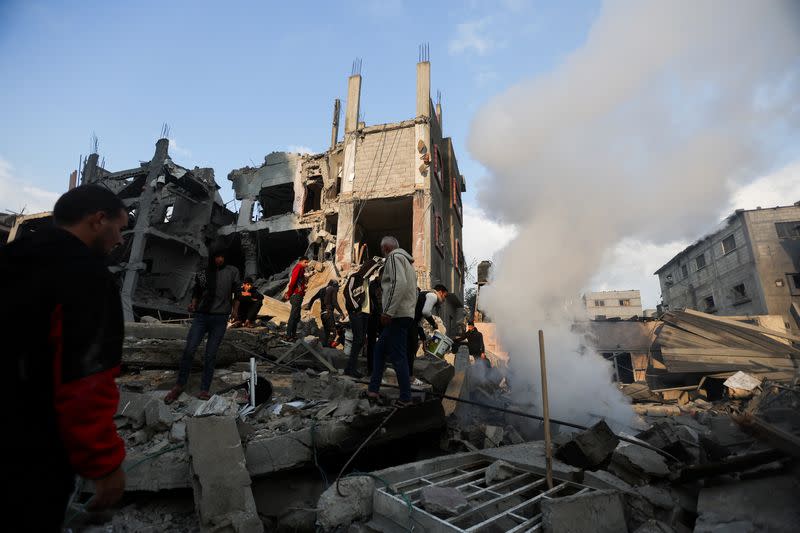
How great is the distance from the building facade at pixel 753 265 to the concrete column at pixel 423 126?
23.1 m

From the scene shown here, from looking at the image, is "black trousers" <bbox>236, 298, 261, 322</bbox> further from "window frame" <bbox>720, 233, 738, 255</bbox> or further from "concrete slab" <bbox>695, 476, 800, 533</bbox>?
"window frame" <bbox>720, 233, 738, 255</bbox>

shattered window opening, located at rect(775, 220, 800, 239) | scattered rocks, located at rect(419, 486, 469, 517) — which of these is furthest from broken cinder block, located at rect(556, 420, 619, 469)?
shattered window opening, located at rect(775, 220, 800, 239)

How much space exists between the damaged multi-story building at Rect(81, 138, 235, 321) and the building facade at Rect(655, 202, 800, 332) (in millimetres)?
33378

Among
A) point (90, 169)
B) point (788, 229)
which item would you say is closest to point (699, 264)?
point (788, 229)

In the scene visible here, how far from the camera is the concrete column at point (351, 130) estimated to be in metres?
15.9

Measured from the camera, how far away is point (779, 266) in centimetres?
2383

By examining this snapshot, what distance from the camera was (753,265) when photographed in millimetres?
24578

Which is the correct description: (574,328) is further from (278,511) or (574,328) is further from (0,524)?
(0,524)

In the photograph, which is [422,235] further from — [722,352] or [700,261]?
[700,261]

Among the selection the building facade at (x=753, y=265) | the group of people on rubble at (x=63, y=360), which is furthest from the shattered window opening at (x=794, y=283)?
the group of people on rubble at (x=63, y=360)

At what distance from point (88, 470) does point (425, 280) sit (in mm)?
12696

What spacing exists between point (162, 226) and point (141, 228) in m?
1.93

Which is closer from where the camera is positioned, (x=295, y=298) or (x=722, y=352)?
(x=295, y=298)

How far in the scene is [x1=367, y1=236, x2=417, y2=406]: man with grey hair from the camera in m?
4.21
